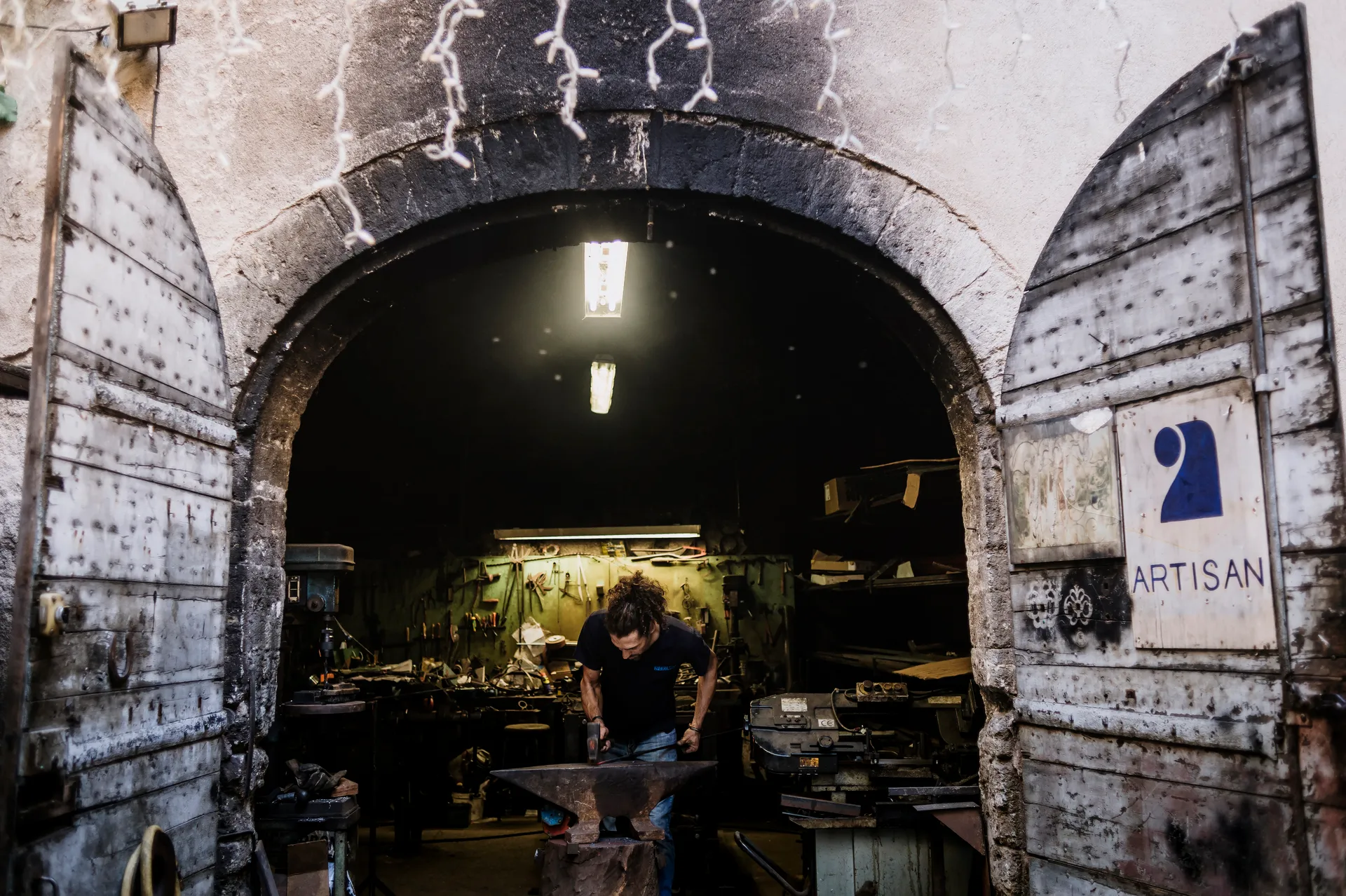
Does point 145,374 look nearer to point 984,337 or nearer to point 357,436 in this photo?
point 984,337

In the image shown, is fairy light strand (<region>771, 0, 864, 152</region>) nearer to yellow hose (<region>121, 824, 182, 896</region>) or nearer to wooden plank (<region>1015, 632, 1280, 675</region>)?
wooden plank (<region>1015, 632, 1280, 675</region>)

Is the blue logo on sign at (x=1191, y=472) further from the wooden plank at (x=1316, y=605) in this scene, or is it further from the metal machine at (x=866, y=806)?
the metal machine at (x=866, y=806)

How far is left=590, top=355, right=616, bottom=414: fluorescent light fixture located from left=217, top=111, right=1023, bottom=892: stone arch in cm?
345

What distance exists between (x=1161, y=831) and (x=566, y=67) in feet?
11.1

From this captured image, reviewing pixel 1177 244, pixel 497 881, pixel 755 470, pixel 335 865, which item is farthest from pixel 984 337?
pixel 755 470

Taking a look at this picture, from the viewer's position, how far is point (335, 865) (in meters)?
4.02

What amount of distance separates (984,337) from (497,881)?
4720mm

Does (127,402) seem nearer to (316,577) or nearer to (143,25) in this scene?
(143,25)

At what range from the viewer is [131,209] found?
295 cm

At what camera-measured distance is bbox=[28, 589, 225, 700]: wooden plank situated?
2.56 m

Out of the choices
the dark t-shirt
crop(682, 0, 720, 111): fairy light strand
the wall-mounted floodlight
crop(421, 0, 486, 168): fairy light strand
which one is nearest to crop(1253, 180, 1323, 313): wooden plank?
crop(682, 0, 720, 111): fairy light strand

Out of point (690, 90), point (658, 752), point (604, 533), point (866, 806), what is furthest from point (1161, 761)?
point (604, 533)

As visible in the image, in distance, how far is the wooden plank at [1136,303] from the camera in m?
2.79

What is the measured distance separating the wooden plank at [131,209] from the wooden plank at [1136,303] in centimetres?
295
